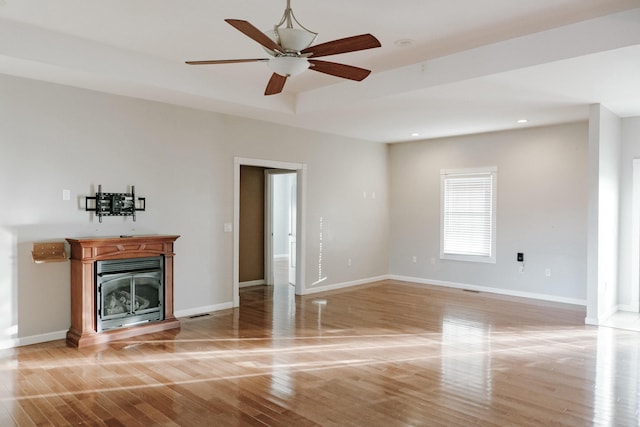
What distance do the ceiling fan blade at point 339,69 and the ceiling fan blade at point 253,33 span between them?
32cm

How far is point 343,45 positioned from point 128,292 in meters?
3.66

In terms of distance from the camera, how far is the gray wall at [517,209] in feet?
21.8

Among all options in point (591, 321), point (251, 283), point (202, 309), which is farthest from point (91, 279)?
point (591, 321)

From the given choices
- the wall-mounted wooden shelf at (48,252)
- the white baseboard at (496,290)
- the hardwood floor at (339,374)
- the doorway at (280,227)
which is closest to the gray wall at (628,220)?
the white baseboard at (496,290)

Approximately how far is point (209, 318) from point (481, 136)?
5290 mm

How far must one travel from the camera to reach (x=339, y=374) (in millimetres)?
3797

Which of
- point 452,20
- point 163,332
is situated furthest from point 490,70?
point 163,332

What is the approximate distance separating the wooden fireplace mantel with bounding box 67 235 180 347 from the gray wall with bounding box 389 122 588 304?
5.08m

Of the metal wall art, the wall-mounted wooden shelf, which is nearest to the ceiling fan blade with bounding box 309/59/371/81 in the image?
the metal wall art

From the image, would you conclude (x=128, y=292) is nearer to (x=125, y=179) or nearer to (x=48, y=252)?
(x=48, y=252)

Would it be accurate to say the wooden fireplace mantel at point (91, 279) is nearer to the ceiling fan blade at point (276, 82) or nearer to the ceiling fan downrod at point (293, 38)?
the ceiling fan blade at point (276, 82)

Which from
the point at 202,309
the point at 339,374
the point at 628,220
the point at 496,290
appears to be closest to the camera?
the point at 339,374

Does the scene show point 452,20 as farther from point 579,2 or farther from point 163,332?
point 163,332

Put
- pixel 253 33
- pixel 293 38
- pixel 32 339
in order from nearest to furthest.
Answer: pixel 253 33, pixel 293 38, pixel 32 339
